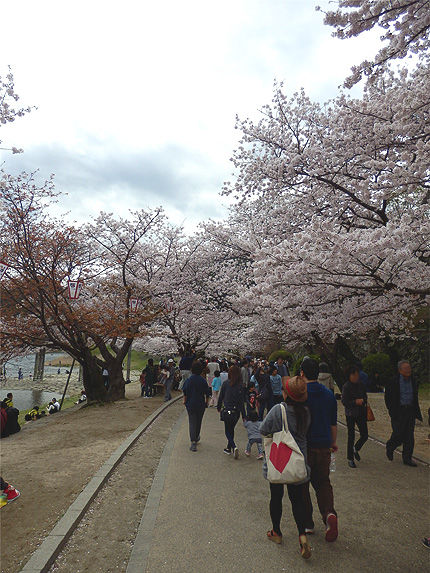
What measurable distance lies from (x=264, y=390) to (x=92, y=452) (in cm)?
414

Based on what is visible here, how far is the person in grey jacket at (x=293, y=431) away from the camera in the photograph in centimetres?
335

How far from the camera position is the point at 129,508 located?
446 cm

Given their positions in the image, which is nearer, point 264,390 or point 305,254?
point 305,254

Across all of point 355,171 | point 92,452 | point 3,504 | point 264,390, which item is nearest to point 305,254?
point 355,171

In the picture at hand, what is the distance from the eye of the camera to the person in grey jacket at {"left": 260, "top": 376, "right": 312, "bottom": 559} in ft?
11.0

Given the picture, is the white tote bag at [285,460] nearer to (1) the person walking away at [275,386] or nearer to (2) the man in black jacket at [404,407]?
(2) the man in black jacket at [404,407]

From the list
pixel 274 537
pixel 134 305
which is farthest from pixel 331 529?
pixel 134 305

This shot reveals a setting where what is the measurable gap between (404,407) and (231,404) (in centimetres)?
291

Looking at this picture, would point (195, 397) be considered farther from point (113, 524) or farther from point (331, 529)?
point (331, 529)

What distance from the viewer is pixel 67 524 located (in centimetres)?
389

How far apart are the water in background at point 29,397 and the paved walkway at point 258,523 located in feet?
71.7

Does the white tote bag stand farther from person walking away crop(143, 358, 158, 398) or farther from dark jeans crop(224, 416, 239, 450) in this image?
person walking away crop(143, 358, 158, 398)

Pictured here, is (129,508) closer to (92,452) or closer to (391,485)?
(92,452)

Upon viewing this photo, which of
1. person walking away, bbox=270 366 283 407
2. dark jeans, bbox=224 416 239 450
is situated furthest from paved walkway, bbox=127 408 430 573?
person walking away, bbox=270 366 283 407
